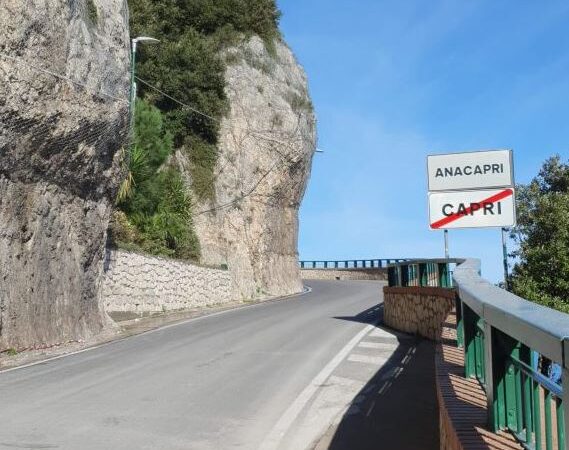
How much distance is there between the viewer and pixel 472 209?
1084 cm

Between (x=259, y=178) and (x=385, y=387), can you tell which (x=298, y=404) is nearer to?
(x=385, y=387)

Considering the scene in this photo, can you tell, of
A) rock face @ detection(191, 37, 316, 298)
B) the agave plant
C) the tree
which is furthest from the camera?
rock face @ detection(191, 37, 316, 298)

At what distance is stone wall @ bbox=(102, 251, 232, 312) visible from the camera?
21344 millimetres

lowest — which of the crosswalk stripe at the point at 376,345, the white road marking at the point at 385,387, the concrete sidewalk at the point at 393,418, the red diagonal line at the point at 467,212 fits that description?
the concrete sidewalk at the point at 393,418

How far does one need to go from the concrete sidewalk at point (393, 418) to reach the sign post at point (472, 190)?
2.60m

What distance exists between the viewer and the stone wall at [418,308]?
1276 cm

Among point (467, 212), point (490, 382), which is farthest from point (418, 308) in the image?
point (490, 382)

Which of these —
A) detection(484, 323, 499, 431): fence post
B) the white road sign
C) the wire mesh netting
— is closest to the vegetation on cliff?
the wire mesh netting

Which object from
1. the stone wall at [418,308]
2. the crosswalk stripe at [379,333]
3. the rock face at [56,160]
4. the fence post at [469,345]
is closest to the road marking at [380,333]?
the crosswalk stripe at [379,333]

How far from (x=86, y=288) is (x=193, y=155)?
18078mm

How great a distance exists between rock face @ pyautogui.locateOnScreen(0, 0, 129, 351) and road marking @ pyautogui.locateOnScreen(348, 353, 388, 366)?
7.19 meters

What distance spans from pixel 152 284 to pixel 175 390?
566 inches

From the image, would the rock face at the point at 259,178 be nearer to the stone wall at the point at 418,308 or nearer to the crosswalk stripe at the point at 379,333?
the stone wall at the point at 418,308

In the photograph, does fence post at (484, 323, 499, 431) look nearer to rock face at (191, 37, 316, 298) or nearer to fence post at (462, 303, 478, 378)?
fence post at (462, 303, 478, 378)
